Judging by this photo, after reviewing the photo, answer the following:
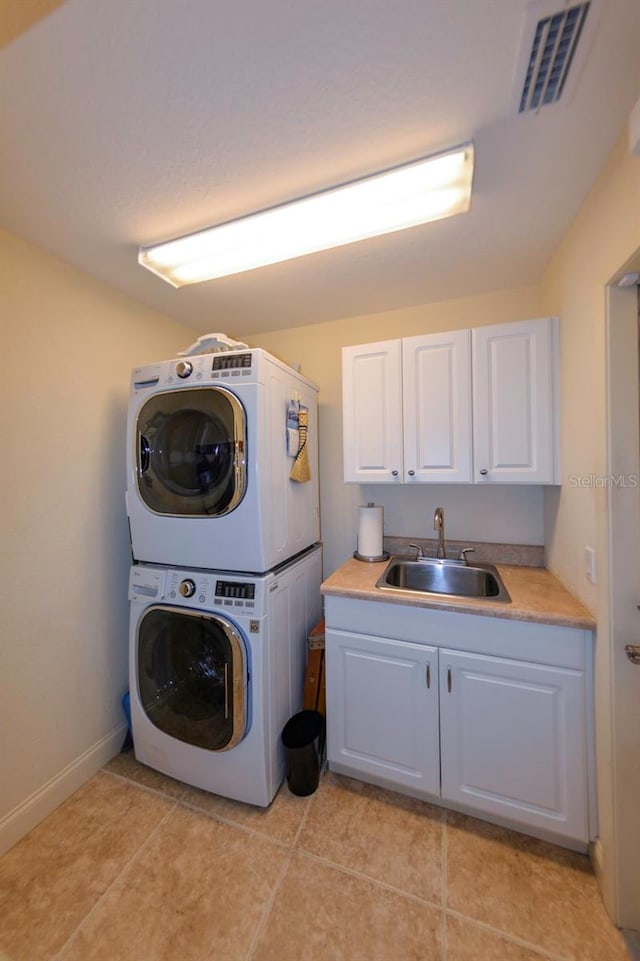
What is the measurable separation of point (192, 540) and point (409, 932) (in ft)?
5.02

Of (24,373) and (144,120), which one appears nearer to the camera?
(144,120)

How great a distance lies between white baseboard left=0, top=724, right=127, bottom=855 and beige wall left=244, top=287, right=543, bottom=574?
1.49 meters

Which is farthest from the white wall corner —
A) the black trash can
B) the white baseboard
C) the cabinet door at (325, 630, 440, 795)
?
the white baseboard

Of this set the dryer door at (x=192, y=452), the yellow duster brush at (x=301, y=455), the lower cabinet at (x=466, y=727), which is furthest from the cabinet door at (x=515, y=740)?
the dryer door at (x=192, y=452)

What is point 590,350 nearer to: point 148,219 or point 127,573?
point 148,219

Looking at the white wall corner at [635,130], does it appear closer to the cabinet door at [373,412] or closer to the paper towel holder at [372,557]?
the cabinet door at [373,412]

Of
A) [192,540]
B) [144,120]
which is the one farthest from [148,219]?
[192,540]

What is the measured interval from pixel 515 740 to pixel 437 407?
4.79ft

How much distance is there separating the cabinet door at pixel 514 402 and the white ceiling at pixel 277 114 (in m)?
0.41

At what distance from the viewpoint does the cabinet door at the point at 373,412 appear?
1.83 m

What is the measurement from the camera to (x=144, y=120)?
997mm

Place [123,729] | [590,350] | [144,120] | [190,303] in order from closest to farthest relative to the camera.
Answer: [144,120] → [590,350] → [123,729] → [190,303]

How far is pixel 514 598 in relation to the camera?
4.69 feet

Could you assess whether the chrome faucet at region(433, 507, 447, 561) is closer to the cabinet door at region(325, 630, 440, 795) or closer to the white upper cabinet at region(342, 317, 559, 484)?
the white upper cabinet at region(342, 317, 559, 484)
